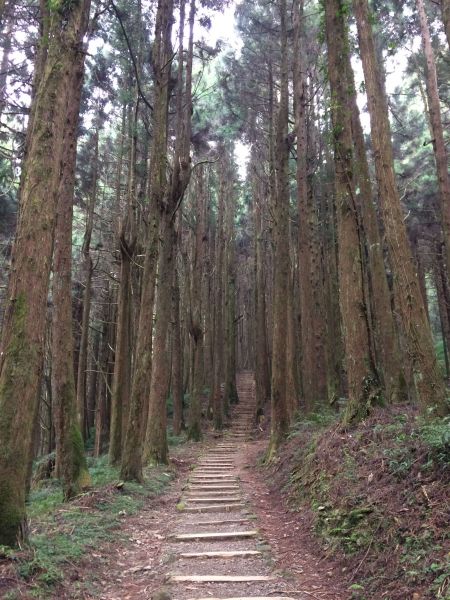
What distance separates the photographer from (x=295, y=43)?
12.9 metres

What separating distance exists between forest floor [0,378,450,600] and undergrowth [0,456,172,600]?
0.06 ft

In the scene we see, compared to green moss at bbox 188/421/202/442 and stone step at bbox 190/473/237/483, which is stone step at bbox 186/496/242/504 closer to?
stone step at bbox 190/473/237/483

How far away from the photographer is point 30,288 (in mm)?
4414

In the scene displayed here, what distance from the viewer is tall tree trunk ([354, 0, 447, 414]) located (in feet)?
20.0

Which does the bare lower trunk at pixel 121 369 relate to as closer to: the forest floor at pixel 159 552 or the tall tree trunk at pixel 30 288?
the forest floor at pixel 159 552

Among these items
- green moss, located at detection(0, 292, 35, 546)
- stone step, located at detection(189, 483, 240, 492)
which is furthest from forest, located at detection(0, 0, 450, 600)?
stone step, located at detection(189, 483, 240, 492)

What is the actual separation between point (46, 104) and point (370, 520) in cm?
524

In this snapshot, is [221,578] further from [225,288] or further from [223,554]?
[225,288]

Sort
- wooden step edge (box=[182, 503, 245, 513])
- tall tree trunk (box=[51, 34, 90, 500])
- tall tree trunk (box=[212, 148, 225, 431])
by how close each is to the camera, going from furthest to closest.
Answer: tall tree trunk (box=[212, 148, 225, 431]) < tall tree trunk (box=[51, 34, 90, 500]) < wooden step edge (box=[182, 503, 245, 513])

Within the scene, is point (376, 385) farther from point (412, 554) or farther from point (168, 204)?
point (168, 204)

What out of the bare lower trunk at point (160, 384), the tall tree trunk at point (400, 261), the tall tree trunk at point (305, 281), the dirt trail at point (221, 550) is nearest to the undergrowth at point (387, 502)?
the tall tree trunk at point (400, 261)

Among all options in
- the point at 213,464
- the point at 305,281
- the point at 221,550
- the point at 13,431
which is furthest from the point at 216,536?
the point at 305,281

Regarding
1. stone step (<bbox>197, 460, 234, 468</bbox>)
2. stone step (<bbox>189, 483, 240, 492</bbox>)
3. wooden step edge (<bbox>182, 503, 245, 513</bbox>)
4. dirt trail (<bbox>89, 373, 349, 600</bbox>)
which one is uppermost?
stone step (<bbox>197, 460, 234, 468</bbox>)

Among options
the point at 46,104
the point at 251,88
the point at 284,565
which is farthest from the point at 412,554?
the point at 251,88
